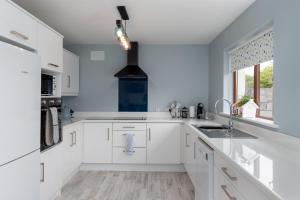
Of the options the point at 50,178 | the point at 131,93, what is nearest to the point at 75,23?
the point at 131,93

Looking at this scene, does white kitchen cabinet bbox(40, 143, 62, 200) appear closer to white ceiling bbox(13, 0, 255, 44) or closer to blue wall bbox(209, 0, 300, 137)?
white ceiling bbox(13, 0, 255, 44)

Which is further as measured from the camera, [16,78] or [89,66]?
[89,66]

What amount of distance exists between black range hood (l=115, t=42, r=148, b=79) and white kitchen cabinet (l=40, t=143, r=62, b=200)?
1840mm

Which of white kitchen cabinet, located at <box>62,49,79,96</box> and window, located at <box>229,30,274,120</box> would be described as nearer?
window, located at <box>229,30,274,120</box>

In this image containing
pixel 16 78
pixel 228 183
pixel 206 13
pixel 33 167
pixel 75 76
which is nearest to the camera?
pixel 228 183

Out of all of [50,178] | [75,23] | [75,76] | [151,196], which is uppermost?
[75,23]

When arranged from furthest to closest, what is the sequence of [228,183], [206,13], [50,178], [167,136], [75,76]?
[75,76] → [167,136] → [206,13] → [50,178] → [228,183]

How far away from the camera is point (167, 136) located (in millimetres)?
3977

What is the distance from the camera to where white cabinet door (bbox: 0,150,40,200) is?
64.8 inches

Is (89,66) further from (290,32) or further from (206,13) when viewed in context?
(290,32)

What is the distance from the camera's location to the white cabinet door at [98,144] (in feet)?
13.1

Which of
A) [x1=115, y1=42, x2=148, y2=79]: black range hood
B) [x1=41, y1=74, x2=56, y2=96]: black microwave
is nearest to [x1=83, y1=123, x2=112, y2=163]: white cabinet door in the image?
[x1=115, y1=42, x2=148, y2=79]: black range hood

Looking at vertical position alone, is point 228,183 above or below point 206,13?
below

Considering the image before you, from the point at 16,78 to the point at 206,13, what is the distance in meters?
2.25
